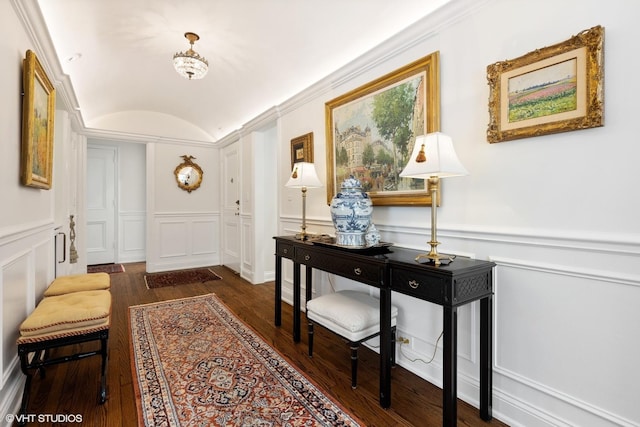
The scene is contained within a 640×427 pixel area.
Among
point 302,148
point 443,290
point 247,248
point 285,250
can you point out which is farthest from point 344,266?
point 247,248

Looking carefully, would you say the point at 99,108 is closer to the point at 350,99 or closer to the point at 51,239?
the point at 51,239

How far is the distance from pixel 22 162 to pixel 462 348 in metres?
2.86

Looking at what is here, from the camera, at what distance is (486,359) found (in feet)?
5.40

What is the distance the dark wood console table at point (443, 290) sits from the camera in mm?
1445

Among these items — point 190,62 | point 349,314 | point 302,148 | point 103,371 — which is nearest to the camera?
point 103,371

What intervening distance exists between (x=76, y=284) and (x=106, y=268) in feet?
12.0

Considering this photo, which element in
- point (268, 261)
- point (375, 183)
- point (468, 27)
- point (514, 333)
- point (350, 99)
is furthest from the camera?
point (268, 261)

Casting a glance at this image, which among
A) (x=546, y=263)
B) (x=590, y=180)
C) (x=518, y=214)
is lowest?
(x=546, y=263)

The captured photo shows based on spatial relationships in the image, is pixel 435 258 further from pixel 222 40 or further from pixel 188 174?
pixel 188 174

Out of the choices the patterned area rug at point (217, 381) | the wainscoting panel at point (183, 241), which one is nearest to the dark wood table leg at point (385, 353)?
the patterned area rug at point (217, 381)

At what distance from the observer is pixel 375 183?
7.93 feet

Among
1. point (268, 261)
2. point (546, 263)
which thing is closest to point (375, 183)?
point (546, 263)

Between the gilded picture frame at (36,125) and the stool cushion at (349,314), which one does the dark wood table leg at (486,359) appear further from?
the gilded picture frame at (36,125)

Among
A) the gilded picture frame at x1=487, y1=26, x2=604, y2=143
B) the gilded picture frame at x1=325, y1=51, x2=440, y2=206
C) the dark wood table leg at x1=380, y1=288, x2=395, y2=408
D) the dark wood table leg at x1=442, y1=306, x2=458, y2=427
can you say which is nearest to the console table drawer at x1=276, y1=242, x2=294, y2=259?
the gilded picture frame at x1=325, y1=51, x2=440, y2=206
